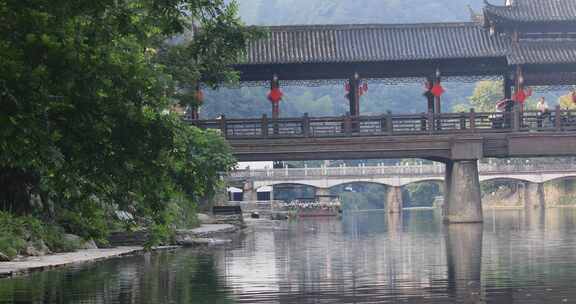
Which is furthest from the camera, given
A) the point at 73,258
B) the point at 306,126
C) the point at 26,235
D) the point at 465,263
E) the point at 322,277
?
the point at 306,126

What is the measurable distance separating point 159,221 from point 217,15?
3544mm

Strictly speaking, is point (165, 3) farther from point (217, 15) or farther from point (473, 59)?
point (473, 59)

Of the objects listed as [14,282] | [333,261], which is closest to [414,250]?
[333,261]

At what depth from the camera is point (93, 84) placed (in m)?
14.6

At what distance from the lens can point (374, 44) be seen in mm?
50562

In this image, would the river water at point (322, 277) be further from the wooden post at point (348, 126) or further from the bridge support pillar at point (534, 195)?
the bridge support pillar at point (534, 195)

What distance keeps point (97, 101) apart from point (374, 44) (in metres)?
36.5

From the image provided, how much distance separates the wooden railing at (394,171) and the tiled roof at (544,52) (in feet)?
176

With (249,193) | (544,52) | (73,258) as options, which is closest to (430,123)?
(544,52)

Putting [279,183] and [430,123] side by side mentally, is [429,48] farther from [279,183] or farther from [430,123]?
[279,183]

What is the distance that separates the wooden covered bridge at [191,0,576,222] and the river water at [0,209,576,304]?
54.2ft

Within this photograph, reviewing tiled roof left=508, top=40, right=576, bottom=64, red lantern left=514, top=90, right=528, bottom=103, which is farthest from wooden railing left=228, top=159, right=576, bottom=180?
red lantern left=514, top=90, right=528, bottom=103

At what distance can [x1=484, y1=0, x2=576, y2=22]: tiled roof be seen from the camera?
166 feet

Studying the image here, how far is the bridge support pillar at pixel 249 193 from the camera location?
99.9 meters
